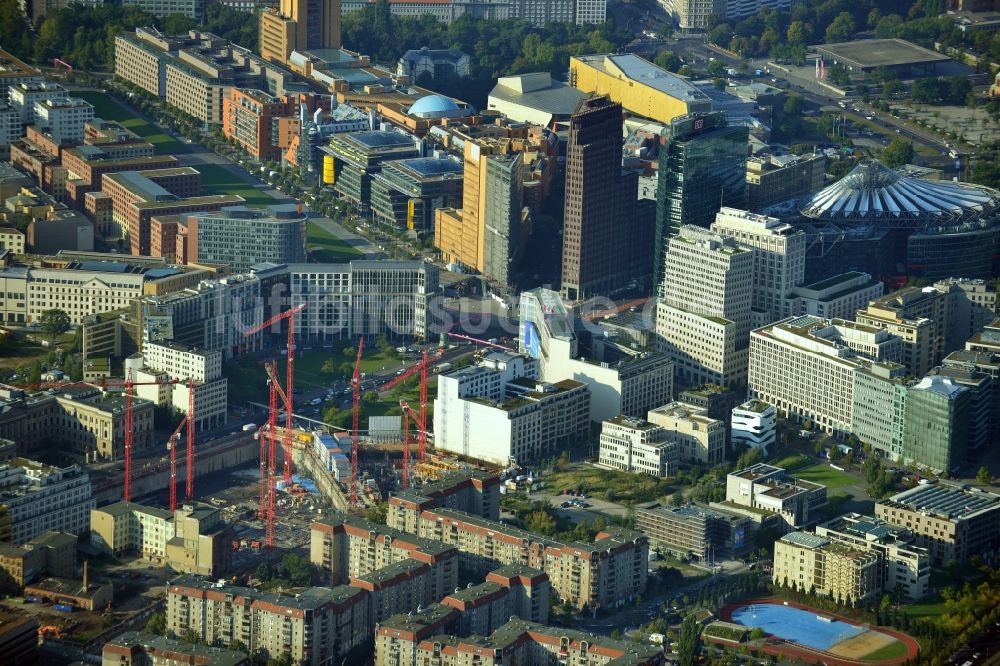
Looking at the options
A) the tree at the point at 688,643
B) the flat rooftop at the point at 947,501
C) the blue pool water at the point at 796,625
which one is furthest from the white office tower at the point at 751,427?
the tree at the point at 688,643

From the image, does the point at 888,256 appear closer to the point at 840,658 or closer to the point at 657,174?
the point at 657,174

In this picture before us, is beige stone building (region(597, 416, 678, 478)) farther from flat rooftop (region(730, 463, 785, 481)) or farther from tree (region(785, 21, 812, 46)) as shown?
tree (region(785, 21, 812, 46))

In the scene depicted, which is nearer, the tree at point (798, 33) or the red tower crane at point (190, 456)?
the red tower crane at point (190, 456)

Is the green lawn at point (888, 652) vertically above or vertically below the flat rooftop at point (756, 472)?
Answer: below

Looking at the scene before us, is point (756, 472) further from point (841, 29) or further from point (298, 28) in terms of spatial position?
point (841, 29)

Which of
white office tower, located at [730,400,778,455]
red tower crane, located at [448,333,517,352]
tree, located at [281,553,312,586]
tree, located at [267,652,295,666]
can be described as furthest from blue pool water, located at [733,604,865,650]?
red tower crane, located at [448,333,517,352]

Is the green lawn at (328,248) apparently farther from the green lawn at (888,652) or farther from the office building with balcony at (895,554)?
the green lawn at (888,652)

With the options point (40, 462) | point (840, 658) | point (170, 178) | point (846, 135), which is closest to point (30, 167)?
point (170, 178)
